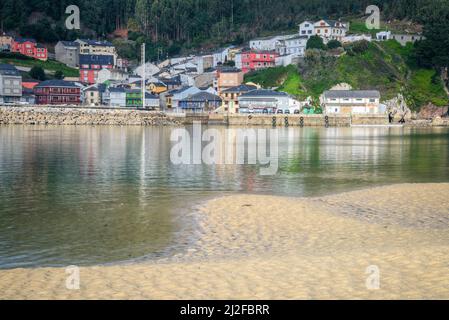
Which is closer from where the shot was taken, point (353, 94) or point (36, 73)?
point (353, 94)

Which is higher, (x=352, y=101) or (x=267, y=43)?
(x=267, y=43)

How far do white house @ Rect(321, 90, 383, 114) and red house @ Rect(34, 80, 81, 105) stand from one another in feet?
178

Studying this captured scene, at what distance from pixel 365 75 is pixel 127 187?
3705 inches

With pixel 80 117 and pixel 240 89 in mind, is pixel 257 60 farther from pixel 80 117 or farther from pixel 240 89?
pixel 80 117

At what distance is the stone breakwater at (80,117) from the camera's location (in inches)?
3780

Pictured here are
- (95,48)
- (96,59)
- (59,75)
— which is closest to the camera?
(59,75)

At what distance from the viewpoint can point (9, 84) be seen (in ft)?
364

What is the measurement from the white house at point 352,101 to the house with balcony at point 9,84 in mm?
64286

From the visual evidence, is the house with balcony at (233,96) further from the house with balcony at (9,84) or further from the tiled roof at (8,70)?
the tiled roof at (8,70)

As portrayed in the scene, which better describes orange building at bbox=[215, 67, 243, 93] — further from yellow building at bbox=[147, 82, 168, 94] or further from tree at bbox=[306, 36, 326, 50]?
tree at bbox=[306, 36, 326, 50]

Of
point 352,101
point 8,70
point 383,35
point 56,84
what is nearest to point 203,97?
point 352,101

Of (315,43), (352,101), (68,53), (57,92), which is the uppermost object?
(68,53)

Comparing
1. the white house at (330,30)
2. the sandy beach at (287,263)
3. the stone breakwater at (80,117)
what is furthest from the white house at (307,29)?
the sandy beach at (287,263)

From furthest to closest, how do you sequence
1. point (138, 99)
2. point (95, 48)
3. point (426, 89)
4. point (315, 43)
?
1. point (95, 48)
2. point (315, 43)
3. point (138, 99)
4. point (426, 89)
